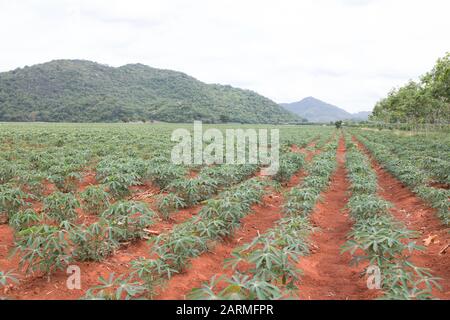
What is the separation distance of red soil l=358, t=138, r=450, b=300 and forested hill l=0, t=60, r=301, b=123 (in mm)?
65871

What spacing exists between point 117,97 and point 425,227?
9424 cm

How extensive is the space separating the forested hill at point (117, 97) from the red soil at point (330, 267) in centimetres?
6680

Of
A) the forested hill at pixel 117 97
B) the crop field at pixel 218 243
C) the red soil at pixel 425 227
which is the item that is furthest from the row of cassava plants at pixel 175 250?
the forested hill at pixel 117 97

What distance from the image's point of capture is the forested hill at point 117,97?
7138 centimetres

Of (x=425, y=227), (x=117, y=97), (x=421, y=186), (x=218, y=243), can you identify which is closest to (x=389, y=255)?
(x=218, y=243)

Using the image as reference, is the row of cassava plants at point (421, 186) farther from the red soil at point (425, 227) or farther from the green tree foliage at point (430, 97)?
the green tree foliage at point (430, 97)

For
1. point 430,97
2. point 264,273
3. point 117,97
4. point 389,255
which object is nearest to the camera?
point 264,273

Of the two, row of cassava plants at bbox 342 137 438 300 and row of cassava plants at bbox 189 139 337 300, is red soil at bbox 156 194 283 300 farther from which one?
row of cassava plants at bbox 342 137 438 300

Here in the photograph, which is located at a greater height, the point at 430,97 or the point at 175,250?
the point at 430,97

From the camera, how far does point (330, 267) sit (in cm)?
396

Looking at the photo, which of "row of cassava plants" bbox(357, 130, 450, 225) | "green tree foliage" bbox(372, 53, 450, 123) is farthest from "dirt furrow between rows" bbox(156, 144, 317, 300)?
"green tree foliage" bbox(372, 53, 450, 123)

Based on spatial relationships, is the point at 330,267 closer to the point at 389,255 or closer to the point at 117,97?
the point at 389,255

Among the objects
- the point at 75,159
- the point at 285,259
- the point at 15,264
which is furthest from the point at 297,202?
the point at 75,159
